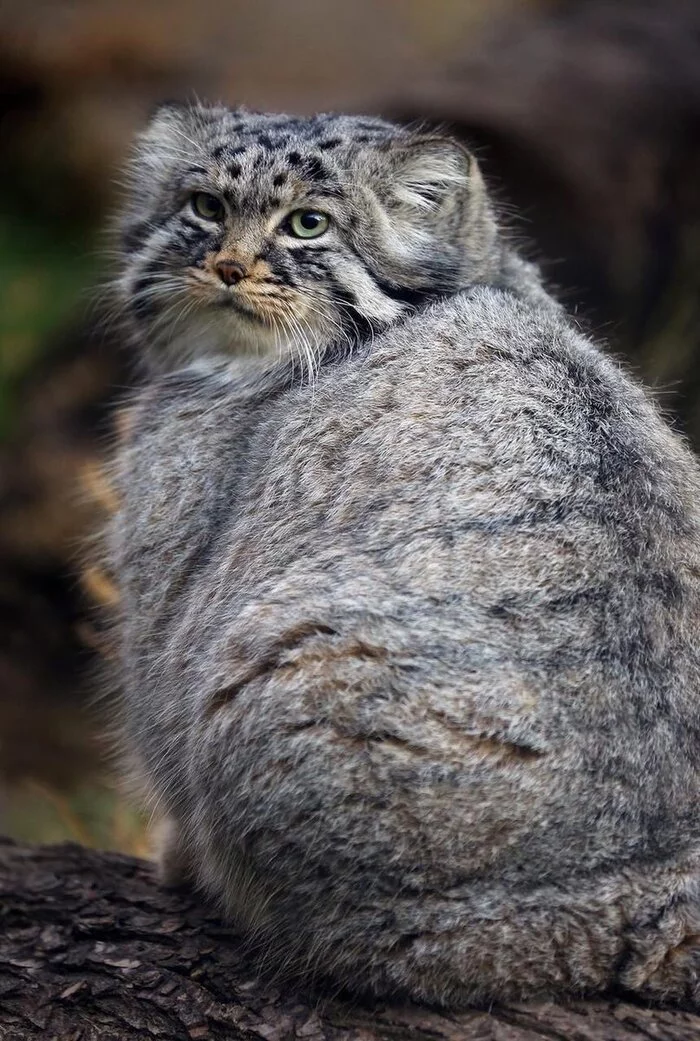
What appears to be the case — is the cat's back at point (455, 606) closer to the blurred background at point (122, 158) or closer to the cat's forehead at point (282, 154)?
the cat's forehead at point (282, 154)

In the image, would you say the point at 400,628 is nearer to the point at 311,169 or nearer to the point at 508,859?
the point at 508,859

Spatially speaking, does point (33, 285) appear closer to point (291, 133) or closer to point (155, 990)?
point (291, 133)

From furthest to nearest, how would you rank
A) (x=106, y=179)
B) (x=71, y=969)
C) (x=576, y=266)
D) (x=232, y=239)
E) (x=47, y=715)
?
1. (x=106, y=179)
2. (x=47, y=715)
3. (x=576, y=266)
4. (x=232, y=239)
5. (x=71, y=969)

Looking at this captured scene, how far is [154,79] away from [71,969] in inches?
307

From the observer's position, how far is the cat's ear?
16.3 ft

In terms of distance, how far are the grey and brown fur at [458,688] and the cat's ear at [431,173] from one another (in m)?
0.67

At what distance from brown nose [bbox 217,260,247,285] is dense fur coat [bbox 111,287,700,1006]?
66 cm

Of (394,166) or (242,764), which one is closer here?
(242,764)

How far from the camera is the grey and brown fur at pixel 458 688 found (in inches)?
146

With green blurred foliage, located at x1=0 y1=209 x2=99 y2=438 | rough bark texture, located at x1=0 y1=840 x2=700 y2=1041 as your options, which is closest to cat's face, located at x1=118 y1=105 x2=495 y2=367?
rough bark texture, located at x1=0 y1=840 x2=700 y2=1041

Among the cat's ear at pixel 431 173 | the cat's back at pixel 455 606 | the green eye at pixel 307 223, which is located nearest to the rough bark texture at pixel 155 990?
the cat's back at pixel 455 606

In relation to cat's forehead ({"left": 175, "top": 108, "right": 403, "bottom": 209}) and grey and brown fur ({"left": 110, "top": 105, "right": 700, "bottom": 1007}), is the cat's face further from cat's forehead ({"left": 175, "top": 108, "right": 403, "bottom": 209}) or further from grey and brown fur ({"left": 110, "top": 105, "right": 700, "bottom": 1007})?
grey and brown fur ({"left": 110, "top": 105, "right": 700, "bottom": 1007})

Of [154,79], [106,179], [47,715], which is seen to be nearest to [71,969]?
[47,715]

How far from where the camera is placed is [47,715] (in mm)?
8719
